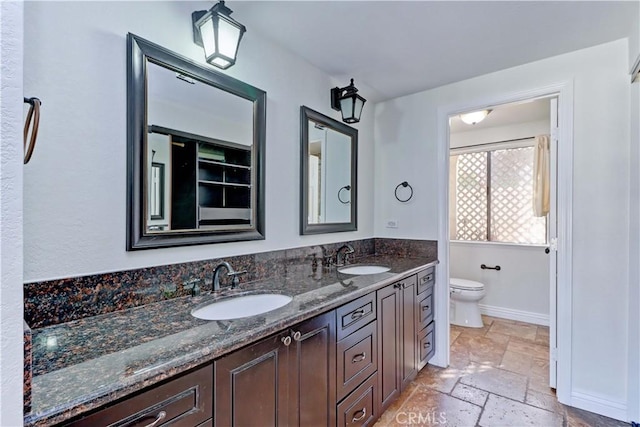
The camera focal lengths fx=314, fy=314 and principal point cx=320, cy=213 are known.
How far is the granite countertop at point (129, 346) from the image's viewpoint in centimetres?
69

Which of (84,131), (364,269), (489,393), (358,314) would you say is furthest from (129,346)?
(489,393)

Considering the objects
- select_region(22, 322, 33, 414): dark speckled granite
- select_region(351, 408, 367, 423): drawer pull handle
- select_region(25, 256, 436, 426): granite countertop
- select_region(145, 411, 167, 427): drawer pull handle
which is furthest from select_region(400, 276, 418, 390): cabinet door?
select_region(22, 322, 33, 414): dark speckled granite

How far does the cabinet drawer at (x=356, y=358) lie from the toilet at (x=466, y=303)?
2.01 m

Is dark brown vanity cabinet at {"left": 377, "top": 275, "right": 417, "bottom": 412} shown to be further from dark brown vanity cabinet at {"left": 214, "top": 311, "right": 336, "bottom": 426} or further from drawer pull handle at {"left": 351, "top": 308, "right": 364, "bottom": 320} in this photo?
dark brown vanity cabinet at {"left": 214, "top": 311, "right": 336, "bottom": 426}

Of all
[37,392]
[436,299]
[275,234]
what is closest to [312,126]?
[275,234]

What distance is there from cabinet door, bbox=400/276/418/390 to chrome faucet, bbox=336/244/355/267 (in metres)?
0.51

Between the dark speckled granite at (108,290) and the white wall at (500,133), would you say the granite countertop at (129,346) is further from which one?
the white wall at (500,133)

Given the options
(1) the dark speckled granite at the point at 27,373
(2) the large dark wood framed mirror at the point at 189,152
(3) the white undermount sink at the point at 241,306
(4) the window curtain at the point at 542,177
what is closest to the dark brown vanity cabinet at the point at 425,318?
(3) the white undermount sink at the point at 241,306

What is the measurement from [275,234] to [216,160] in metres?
0.59

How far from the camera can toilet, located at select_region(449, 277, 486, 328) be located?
3406 millimetres

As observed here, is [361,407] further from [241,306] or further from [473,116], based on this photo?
[473,116]

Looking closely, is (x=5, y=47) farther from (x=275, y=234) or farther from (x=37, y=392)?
(x=275, y=234)

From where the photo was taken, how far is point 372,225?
3.04 m

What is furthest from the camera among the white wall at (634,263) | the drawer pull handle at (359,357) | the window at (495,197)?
the window at (495,197)
